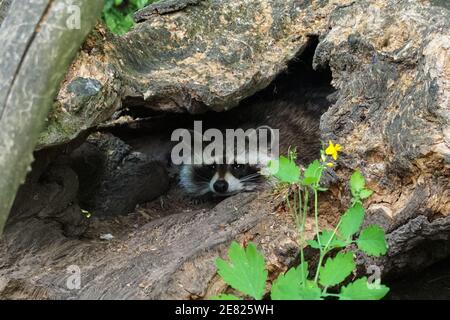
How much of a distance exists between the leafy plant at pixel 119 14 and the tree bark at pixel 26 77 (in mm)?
4116

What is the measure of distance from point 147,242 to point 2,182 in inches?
49.5

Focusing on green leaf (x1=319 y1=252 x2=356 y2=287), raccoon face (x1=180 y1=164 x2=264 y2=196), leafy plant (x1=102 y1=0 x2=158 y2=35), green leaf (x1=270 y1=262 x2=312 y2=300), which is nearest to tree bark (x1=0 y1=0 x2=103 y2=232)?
green leaf (x1=270 y1=262 x2=312 y2=300)

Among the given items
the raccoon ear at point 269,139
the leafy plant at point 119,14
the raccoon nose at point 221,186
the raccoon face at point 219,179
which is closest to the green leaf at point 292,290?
the raccoon face at point 219,179

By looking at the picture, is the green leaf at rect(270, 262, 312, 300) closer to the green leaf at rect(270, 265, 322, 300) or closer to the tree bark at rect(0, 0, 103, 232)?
the green leaf at rect(270, 265, 322, 300)

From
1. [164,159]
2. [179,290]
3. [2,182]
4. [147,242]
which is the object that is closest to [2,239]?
[147,242]

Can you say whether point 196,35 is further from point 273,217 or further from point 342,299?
point 342,299

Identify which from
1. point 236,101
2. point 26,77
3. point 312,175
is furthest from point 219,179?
point 26,77

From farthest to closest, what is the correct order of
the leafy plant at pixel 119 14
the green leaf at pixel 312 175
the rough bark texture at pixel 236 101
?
1. the leafy plant at pixel 119 14
2. the rough bark texture at pixel 236 101
3. the green leaf at pixel 312 175

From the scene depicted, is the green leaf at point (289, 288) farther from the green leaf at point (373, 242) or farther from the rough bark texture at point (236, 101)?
the rough bark texture at point (236, 101)

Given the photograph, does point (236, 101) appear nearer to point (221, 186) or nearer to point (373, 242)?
point (221, 186)

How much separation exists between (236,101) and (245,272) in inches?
57.4

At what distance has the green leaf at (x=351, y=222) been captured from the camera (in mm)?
2691

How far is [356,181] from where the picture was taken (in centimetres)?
288

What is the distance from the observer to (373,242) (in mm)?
2684
